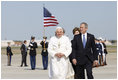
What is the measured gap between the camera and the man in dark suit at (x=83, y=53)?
1053 cm

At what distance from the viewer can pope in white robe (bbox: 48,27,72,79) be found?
424 inches

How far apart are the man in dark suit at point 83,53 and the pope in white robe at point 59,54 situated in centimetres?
30

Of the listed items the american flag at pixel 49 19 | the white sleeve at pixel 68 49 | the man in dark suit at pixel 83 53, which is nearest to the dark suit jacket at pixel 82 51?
the man in dark suit at pixel 83 53

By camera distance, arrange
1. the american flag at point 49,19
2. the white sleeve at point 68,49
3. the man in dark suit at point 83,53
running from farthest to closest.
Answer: the american flag at point 49,19 < the white sleeve at point 68,49 < the man in dark suit at point 83,53

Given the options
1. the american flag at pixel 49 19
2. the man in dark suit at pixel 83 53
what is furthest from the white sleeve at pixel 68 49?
the american flag at pixel 49 19

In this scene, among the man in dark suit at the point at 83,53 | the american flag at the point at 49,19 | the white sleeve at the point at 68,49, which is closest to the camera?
the man in dark suit at the point at 83,53

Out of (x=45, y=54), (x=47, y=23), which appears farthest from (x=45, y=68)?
(x=47, y=23)

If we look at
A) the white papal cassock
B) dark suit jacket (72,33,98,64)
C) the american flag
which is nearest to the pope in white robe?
the white papal cassock

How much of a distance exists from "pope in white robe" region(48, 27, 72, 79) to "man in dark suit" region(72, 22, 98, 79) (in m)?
0.30

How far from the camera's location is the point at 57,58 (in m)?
10.8

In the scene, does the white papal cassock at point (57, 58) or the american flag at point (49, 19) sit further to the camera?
the american flag at point (49, 19)

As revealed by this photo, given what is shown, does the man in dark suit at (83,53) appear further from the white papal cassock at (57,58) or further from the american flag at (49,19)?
the american flag at (49,19)

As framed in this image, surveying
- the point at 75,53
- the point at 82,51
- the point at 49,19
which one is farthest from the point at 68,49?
the point at 49,19

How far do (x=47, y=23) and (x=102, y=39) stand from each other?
5358 mm
